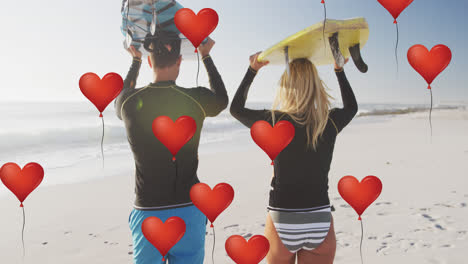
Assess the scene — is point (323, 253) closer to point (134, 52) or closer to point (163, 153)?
point (163, 153)

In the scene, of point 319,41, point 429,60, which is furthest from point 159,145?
point 429,60

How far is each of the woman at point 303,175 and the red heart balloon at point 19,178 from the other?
229 centimetres

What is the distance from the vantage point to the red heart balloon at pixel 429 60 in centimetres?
290

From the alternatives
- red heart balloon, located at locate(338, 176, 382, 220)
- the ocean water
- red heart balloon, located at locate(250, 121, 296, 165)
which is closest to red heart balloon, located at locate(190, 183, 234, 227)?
red heart balloon, located at locate(250, 121, 296, 165)

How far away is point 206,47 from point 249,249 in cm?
159

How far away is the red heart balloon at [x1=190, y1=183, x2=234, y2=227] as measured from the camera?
2166mm

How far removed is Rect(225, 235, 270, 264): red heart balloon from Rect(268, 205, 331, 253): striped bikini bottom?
18 cm

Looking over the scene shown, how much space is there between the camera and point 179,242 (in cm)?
209

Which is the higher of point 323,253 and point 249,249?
point 323,253

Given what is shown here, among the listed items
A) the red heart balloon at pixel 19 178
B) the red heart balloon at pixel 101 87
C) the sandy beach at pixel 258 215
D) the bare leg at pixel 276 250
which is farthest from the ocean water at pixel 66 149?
the bare leg at pixel 276 250

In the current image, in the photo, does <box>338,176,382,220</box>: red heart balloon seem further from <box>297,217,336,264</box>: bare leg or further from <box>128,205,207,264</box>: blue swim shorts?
<box>128,205,207,264</box>: blue swim shorts

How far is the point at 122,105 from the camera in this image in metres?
2.13

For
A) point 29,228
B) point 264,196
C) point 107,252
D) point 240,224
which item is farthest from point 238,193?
point 29,228

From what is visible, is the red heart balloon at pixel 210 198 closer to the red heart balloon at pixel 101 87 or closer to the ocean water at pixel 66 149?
the red heart balloon at pixel 101 87
